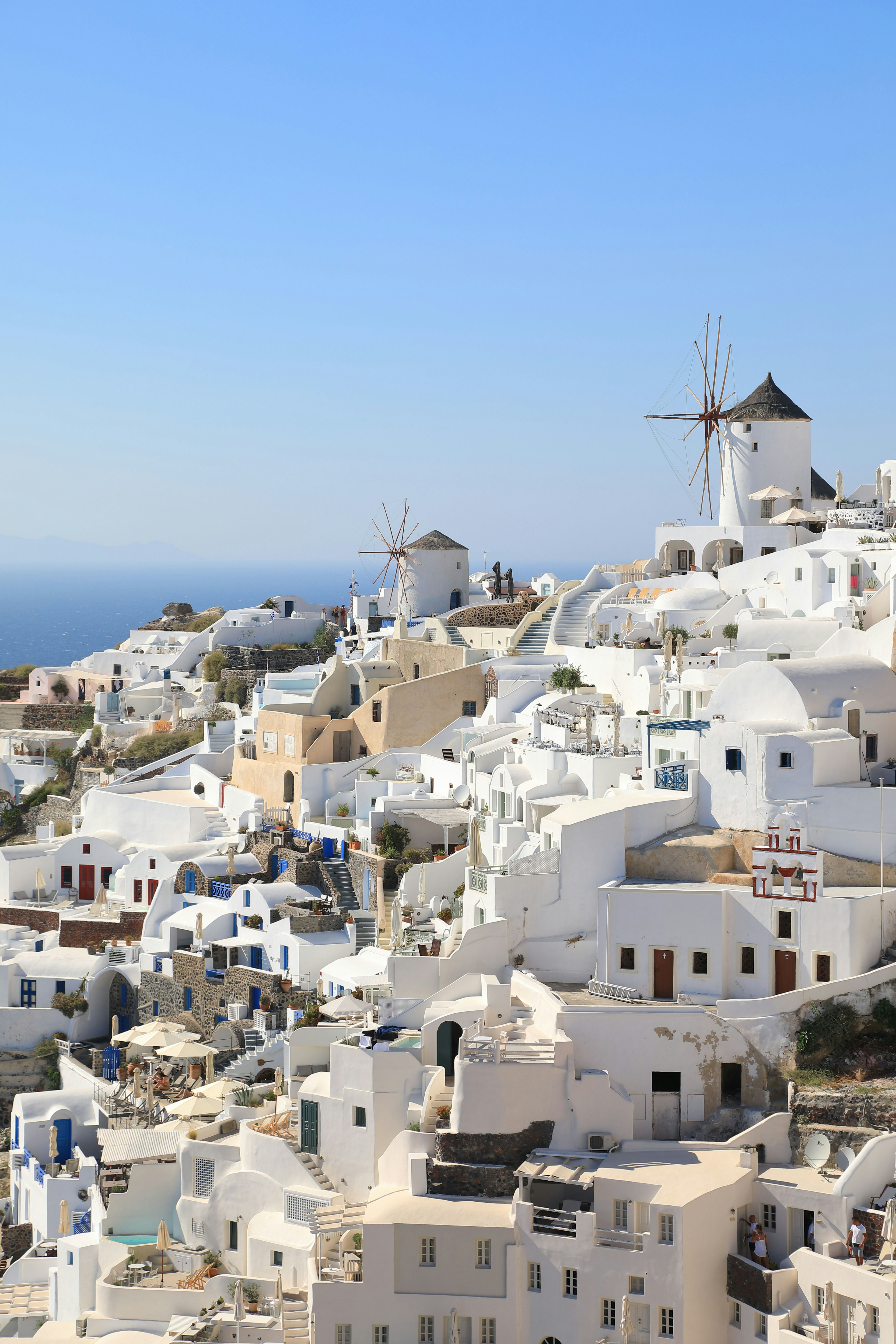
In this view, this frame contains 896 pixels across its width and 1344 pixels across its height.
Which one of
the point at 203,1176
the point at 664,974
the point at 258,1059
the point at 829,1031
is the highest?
the point at 664,974

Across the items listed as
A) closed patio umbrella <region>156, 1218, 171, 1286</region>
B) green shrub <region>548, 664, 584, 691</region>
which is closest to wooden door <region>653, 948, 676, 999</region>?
closed patio umbrella <region>156, 1218, 171, 1286</region>

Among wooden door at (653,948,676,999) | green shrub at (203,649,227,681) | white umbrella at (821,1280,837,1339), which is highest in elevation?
→ green shrub at (203,649,227,681)

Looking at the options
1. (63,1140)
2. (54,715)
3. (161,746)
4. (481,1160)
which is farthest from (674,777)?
(54,715)

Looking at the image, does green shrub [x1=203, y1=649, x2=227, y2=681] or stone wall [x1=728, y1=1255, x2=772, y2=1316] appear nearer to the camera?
stone wall [x1=728, y1=1255, x2=772, y2=1316]

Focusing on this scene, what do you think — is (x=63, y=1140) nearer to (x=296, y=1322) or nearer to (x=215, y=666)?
(x=296, y=1322)

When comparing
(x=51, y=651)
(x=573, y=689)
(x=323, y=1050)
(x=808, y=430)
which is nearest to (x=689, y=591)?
(x=573, y=689)

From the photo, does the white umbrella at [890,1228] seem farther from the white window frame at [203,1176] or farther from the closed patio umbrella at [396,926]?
the white window frame at [203,1176]

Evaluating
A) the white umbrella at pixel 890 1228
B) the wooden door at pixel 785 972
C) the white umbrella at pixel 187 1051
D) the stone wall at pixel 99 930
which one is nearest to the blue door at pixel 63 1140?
the white umbrella at pixel 187 1051

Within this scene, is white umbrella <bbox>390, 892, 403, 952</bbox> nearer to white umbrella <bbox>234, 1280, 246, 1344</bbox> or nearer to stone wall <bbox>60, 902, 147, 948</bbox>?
white umbrella <bbox>234, 1280, 246, 1344</bbox>

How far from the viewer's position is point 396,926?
30.8 metres

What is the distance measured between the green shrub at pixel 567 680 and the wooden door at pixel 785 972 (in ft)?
45.2

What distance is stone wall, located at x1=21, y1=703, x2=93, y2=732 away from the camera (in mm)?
57219

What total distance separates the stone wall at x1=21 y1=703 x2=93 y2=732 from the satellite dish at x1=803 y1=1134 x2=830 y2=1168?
1518 inches

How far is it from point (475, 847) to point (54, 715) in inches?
1175
